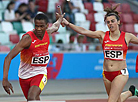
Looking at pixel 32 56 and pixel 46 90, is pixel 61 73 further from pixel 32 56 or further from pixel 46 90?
pixel 32 56

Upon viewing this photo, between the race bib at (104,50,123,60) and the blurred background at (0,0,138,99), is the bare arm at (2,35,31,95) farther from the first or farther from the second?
the blurred background at (0,0,138,99)

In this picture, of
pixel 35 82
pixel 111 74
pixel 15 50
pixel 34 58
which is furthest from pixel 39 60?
pixel 111 74

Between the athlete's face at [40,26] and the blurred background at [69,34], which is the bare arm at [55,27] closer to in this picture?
the athlete's face at [40,26]

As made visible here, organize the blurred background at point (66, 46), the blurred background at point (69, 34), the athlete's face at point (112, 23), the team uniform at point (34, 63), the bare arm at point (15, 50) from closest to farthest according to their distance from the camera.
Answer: the bare arm at point (15, 50), the team uniform at point (34, 63), the athlete's face at point (112, 23), the blurred background at point (66, 46), the blurred background at point (69, 34)

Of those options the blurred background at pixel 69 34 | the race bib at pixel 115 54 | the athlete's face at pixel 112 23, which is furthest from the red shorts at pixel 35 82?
the blurred background at pixel 69 34

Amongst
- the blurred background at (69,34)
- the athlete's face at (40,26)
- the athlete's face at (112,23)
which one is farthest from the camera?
the blurred background at (69,34)

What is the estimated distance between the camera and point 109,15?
6961 millimetres

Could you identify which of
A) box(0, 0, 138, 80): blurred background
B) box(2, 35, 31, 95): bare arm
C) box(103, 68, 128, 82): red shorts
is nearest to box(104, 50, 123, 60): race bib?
box(103, 68, 128, 82): red shorts

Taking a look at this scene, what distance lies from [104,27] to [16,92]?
7103 millimetres

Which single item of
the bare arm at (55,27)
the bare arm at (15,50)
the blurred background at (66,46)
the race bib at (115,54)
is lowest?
the blurred background at (66,46)

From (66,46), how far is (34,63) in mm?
7252

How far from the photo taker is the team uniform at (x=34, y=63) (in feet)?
20.3

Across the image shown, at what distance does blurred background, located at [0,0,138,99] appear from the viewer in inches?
516

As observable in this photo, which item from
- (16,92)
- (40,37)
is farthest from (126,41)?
(16,92)
